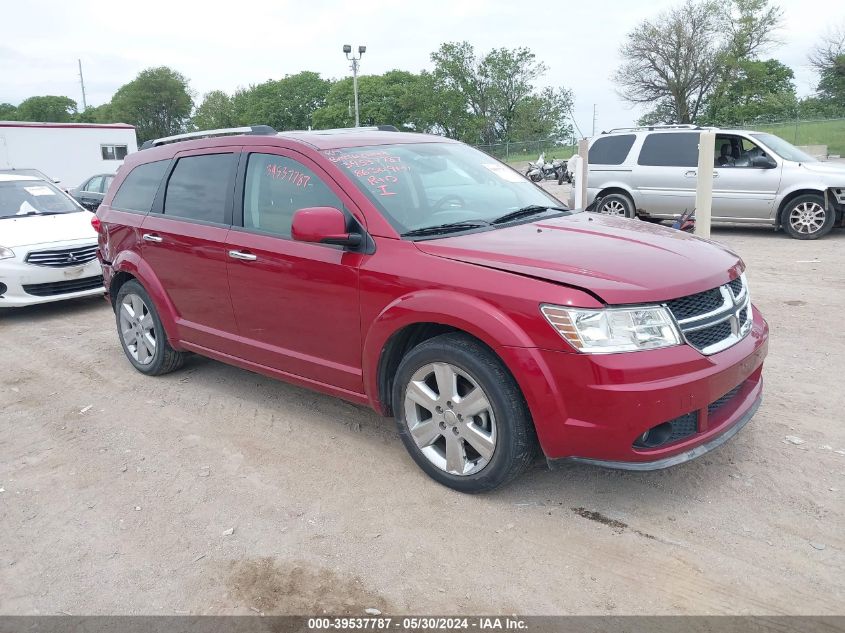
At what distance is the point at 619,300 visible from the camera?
3.02 m

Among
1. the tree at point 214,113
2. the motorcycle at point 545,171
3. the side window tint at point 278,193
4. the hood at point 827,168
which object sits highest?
the tree at point 214,113

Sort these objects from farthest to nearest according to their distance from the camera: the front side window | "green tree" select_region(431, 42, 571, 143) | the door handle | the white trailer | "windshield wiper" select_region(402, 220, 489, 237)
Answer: "green tree" select_region(431, 42, 571, 143) < the front side window < the white trailer < the door handle < "windshield wiper" select_region(402, 220, 489, 237)

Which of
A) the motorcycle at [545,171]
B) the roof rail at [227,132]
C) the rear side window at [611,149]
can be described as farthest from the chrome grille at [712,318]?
the motorcycle at [545,171]

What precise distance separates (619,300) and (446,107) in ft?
219

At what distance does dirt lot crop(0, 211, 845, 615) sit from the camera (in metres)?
2.86

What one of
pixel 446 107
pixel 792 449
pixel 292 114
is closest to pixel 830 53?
pixel 446 107

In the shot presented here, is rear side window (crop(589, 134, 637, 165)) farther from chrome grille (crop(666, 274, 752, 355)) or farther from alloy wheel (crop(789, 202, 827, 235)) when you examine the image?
chrome grille (crop(666, 274, 752, 355))

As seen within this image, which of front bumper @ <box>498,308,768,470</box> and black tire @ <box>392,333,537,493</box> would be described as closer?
front bumper @ <box>498,308,768,470</box>

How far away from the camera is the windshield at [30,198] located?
29.7 ft

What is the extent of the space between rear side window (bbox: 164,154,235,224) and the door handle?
0.30m

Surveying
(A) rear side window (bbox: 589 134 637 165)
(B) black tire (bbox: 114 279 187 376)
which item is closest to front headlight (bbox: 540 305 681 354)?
(B) black tire (bbox: 114 279 187 376)

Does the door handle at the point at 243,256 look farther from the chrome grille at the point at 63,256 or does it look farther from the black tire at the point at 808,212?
the black tire at the point at 808,212

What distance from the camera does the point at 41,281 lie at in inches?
313

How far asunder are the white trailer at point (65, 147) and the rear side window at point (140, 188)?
73.9 ft
